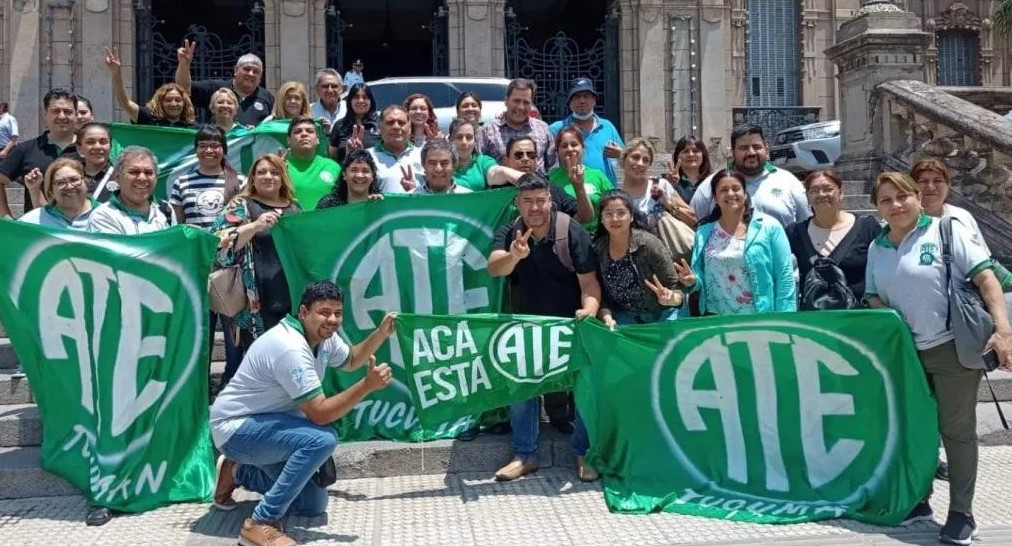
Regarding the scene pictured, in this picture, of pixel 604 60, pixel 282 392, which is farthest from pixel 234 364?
pixel 604 60

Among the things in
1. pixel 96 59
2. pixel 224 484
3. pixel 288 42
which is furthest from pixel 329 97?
pixel 96 59

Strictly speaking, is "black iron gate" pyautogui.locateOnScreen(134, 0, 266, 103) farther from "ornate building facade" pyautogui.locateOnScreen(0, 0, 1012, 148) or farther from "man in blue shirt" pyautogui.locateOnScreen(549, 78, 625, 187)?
"man in blue shirt" pyautogui.locateOnScreen(549, 78, 625, 187)

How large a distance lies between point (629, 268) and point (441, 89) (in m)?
9.58

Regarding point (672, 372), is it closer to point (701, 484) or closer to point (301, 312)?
point (701, 484)

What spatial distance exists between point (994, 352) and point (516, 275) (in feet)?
9.73

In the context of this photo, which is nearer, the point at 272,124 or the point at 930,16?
the point at 272,124

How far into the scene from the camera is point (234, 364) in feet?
20.4

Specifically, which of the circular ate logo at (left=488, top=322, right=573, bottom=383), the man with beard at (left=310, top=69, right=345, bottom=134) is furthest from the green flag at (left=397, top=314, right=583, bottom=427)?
the man with beard at (left=310, top=69, right=345, bottom=134)

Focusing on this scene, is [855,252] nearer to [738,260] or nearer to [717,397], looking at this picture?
[738,260]

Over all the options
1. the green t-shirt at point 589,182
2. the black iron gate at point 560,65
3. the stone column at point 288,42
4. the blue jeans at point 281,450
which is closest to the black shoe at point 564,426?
the green t-shirt at point 589,182

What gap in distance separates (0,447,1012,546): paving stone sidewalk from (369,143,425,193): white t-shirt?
2.24 meters

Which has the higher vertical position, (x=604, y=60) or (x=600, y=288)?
(x=604, y=60)

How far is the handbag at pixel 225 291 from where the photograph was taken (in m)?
5.82

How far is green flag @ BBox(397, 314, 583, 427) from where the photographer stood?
5.61 m
